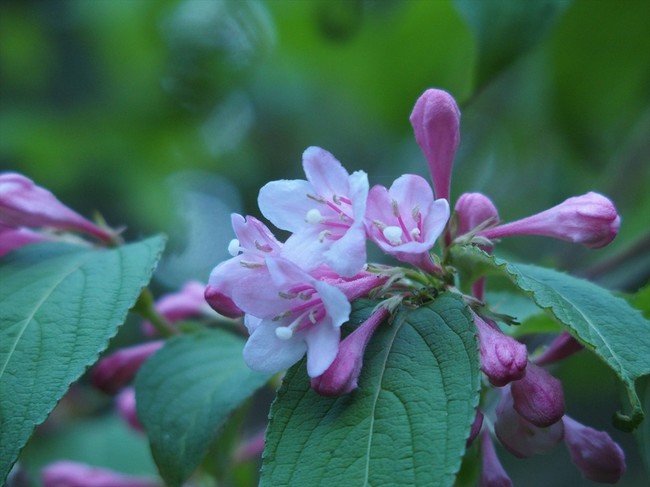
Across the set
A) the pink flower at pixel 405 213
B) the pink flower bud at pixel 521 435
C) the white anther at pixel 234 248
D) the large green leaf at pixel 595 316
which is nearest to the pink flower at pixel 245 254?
the white anther at pixel 234 248

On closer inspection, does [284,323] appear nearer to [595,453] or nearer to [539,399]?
[539,399]

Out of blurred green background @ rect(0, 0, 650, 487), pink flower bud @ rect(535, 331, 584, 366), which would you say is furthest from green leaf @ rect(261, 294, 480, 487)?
blurred green background @ rect(0, 0, 650, 487)

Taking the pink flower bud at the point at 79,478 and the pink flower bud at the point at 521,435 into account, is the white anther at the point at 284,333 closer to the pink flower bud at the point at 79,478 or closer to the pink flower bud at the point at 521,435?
the pink flower bud at the point at 521,435

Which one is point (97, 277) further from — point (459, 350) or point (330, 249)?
point (459, 350)

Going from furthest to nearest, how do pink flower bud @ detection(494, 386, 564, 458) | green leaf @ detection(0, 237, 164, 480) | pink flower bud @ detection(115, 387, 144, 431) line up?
pink flower bud @ detection(115, 387, 144, 431) → pink flower bud @ detection(494, 386, 564, 458) → green leaf @ detection(0, 237, 164, 480)

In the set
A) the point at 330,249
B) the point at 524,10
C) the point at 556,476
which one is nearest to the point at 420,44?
the point at 524,10

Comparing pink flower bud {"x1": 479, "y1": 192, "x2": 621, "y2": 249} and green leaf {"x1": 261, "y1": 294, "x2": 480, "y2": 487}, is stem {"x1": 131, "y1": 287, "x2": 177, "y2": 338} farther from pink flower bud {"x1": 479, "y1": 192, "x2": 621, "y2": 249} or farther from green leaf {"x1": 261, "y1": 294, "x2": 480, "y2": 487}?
pink flower bud {"x1": 479, "y1": 192, "x2": 621, "y2": 249}
